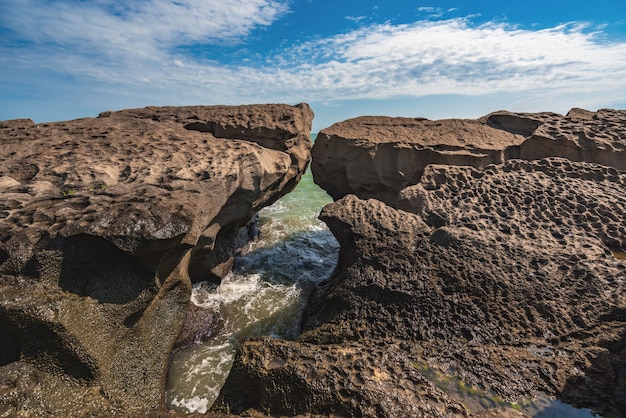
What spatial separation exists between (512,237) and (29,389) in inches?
210

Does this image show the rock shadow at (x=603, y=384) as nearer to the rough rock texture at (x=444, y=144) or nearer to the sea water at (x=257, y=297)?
the sea water at (x=257, y=297)

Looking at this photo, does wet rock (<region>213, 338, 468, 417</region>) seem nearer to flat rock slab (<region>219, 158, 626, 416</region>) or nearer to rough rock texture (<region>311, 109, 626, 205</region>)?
flat rock slab (<region>219, 158, 626, 416</region>)

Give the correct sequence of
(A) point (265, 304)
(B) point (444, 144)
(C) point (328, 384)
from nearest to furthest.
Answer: (C) point (328, 384)
(A) point (265, 304)
(B) point (444, 144)

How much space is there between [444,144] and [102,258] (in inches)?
241

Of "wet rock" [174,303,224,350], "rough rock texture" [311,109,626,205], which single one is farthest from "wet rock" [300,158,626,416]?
"wet rock" [174,303,224,350]

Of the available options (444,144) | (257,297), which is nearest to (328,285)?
(257,297)

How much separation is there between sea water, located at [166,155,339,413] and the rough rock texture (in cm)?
183

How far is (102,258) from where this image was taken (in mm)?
3557

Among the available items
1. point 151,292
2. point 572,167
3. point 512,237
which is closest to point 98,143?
point 151,292

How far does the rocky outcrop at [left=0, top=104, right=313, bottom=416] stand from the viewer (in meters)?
3.12

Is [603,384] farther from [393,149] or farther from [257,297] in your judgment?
[393,149]

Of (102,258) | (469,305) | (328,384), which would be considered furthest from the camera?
(469,305)

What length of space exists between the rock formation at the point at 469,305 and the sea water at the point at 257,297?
84 centimetres

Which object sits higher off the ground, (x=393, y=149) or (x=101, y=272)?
(x=393, y=149)
